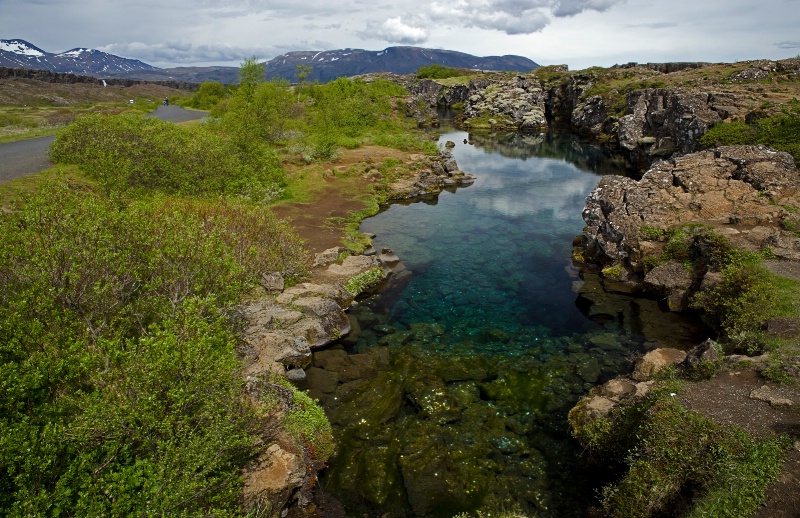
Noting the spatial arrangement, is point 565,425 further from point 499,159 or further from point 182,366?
point 499,159

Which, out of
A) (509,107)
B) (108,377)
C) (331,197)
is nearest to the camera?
(108,377)

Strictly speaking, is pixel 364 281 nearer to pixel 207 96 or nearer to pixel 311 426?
pixel 311 426

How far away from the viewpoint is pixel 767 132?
49969 millimetres

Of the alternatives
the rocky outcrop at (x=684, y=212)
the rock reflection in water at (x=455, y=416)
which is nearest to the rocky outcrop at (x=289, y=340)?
the rock reflection in water at (x=455, y=416)

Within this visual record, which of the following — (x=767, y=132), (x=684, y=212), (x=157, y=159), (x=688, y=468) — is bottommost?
(x=688, y=468)

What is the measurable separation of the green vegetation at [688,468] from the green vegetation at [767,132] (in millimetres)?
41542

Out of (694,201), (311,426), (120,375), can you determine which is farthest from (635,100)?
(120,375)

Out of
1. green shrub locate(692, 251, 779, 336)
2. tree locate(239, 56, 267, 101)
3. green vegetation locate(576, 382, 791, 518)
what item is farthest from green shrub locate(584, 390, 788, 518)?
tree locate(239, 56, 267, 101)

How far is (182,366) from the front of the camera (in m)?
12.6

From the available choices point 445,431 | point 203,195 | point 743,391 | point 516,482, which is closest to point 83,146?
point 203,195

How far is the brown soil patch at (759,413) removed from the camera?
40.6ft

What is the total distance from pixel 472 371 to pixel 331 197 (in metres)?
35.3

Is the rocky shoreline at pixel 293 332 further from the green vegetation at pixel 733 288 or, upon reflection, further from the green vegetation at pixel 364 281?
the green vegetation at pixel 733 288

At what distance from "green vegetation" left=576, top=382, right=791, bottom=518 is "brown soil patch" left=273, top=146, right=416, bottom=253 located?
2798 cm
